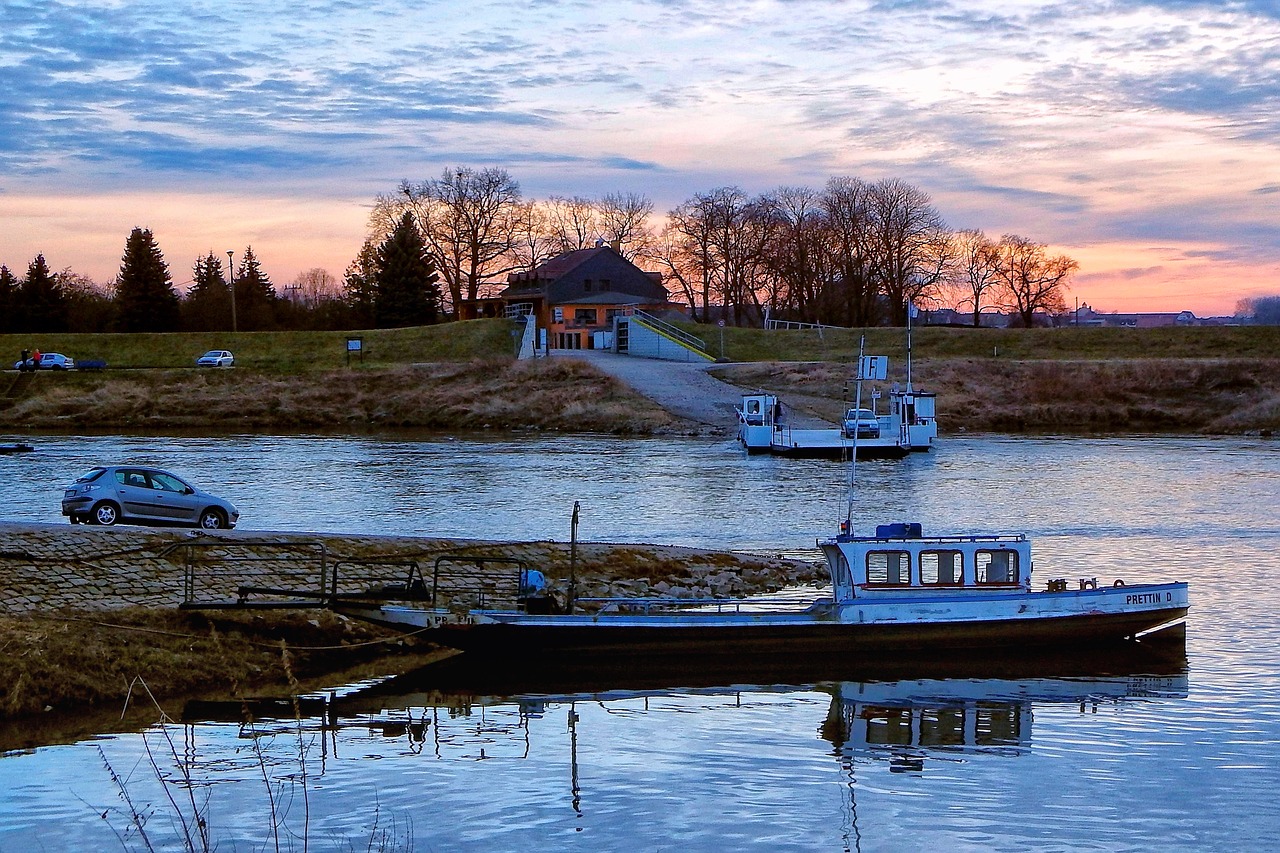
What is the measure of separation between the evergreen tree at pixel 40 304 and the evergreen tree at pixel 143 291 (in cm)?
490

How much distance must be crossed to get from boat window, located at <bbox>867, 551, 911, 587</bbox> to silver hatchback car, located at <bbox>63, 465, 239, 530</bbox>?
1780 centimetres

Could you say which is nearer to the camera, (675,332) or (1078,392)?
(1078,392)

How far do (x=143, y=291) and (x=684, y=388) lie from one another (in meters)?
56.9

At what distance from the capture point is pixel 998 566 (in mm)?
27516

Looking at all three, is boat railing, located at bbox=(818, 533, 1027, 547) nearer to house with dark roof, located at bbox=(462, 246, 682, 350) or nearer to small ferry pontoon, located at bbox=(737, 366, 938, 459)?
small ferry pontoon, located at bbox=(737, 366, 938, 459)

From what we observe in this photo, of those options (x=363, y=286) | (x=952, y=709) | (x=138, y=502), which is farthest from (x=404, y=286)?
(x=952, y=709)

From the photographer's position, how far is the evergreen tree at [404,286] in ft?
413

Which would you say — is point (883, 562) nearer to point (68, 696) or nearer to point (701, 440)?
point (68, 696)

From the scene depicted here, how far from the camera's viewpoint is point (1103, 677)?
25.5 meters

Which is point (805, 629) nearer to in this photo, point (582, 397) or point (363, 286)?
point (582, 397)

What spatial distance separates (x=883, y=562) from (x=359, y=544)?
1234cm

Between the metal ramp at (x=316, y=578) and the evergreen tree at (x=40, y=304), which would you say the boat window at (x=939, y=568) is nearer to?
the metal ramp at (x=316, y=578)

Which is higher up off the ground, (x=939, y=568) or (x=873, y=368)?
(x=873, y=368)

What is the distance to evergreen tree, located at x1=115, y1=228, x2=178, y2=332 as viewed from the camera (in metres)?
120
